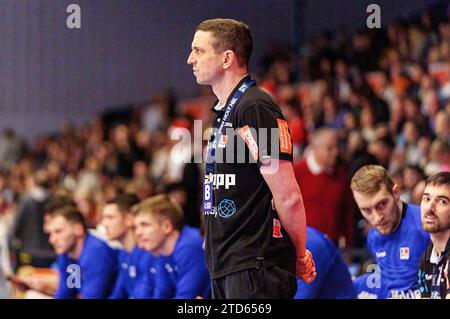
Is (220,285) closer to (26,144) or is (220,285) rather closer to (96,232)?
(96,232)

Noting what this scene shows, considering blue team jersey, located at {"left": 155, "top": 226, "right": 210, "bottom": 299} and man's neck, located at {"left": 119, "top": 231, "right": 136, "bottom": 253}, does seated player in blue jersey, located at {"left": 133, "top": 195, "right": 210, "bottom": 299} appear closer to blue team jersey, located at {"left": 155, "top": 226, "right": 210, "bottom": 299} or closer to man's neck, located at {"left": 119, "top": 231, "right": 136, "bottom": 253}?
blue team jersey, located at {"left": 155, "top": 226, "right": 210, "bottom": 299}

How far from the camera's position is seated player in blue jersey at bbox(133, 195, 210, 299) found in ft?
20.4

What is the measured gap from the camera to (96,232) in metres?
7.41

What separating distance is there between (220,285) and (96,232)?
3406mm

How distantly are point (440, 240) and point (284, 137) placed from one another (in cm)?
129

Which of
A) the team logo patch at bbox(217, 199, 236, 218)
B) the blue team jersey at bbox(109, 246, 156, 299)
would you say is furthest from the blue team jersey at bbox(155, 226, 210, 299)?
the team logo patch at bbox(217, 199, 236, 218)

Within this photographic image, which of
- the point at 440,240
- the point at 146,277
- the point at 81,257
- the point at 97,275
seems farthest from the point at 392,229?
the point at 81,257

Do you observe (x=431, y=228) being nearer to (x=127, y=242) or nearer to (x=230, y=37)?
(x=230, y=37)

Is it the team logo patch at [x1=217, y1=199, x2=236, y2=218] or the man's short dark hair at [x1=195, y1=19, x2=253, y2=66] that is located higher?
the man's short dark hair at [x1=195, y1=19, x2=253, y2=66]

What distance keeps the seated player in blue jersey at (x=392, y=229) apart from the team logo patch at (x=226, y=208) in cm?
141

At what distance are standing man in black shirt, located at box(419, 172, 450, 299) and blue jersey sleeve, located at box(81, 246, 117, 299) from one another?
A: 2.73 m

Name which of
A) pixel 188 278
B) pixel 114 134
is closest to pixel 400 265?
pixel 188 278

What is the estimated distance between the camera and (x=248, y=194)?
13.3 ft

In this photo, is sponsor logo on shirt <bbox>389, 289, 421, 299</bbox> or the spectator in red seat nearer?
sponsor logo on shirt <bbox>389, 289, 421, 299</bbox>
